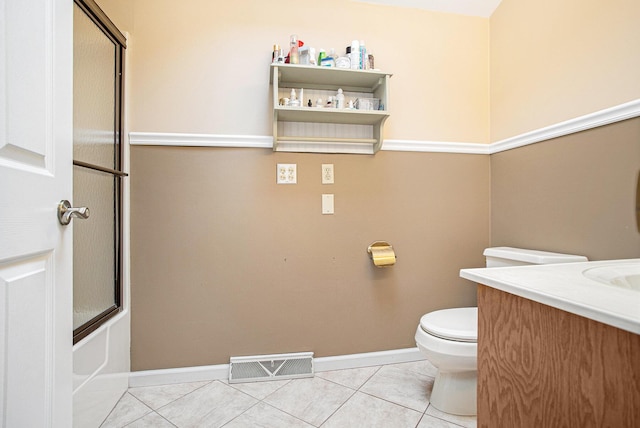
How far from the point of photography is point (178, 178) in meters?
1.62

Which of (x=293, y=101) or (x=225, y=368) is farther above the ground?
(x=293, y=101)

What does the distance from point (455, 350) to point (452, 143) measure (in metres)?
1.25

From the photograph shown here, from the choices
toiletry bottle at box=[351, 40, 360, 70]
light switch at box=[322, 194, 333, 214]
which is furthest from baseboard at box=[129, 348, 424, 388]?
toiletry bottle at box=[351, 40, 360, 70]

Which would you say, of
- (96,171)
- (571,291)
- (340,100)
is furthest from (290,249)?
(571,291)

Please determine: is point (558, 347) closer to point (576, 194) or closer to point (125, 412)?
point (576, 194)

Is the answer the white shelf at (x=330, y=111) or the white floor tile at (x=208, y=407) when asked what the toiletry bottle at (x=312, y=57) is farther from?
the white floor tile at (x=208, y=407)

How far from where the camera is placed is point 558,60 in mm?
1476

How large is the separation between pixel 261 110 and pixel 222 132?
0.26 metres

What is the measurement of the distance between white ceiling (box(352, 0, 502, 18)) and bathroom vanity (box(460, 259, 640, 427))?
1747 mm

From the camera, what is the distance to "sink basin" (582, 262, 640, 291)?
0.79 metres

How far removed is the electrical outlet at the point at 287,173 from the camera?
170 centimetres

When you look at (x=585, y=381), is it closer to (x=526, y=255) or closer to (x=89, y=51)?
(x=526, y=255)

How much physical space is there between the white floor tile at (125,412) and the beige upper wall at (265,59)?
55.1 inches

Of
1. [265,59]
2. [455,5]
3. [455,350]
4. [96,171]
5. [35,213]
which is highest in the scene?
[455,5]
